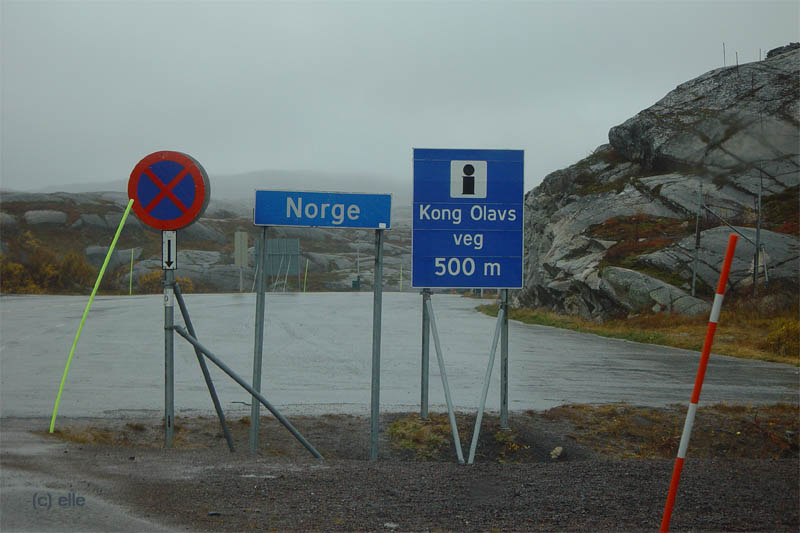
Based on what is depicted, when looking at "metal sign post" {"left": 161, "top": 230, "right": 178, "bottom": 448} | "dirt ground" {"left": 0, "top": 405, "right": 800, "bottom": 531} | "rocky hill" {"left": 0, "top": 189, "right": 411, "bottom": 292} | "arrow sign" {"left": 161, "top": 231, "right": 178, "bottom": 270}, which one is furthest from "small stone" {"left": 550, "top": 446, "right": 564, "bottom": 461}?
"rocky hill" {"left": 0, "top": 189, "right": 411, "bottom": 292}

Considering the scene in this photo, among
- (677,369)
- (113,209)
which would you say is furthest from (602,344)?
(113,209)

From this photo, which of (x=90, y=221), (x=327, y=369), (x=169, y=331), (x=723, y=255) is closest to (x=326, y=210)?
(x=169, y=331)

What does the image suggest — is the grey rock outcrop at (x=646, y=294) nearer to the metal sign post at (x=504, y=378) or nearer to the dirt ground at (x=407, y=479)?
the dirt ground at (x=407, y=479)

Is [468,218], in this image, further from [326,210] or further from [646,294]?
[646,294]

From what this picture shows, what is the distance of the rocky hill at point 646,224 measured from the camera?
1842 cm

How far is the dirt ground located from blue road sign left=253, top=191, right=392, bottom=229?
231 centimetres

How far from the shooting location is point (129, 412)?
30.2 ft

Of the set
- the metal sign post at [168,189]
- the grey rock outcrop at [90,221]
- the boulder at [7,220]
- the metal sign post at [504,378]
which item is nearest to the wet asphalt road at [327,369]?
the metal sign post at [504,378]

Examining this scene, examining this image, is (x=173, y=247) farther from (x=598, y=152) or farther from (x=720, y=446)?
(x=598, y=152)

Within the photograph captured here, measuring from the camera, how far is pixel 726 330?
23.5 m

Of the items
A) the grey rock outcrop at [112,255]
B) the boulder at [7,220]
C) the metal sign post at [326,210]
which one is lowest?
the metal sign post at [326,210]

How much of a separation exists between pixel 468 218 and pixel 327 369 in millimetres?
6620

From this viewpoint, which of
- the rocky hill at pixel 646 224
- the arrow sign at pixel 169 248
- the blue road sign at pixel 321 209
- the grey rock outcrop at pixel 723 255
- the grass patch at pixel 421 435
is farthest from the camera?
the grey rock outcrop at pixel 723 255

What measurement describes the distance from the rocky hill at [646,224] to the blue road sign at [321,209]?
4.50 metres
